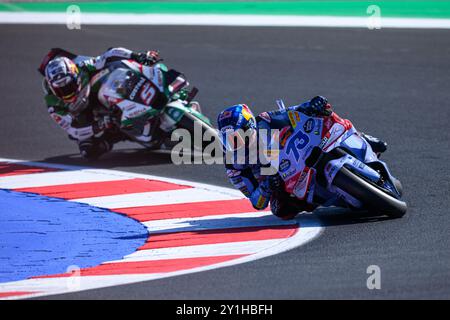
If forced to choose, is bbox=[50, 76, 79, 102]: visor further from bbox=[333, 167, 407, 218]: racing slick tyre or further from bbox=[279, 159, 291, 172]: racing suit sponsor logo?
bbox=[333, 167, 407, 218]: racing slick tyre

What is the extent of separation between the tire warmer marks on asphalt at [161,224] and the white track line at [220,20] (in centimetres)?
915

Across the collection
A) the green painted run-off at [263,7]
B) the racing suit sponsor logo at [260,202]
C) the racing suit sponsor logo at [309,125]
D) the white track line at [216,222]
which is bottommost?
the white track line at [216,222]

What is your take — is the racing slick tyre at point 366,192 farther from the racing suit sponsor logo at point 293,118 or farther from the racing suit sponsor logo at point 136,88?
the racing suit sponsor logo at point 136,88

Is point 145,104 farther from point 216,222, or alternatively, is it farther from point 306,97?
point 306,97

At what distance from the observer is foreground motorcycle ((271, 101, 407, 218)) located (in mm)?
9242

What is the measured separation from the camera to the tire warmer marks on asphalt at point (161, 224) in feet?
26.6

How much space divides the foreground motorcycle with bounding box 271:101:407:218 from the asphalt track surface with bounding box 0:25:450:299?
20 centimetres

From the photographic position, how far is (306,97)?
15.7m

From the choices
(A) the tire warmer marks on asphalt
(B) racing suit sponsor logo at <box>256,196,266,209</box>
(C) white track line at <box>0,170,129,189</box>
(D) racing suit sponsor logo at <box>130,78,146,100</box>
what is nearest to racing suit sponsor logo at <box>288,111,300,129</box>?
(B) racing suit sponsor logo at <box>256,196,266,209</box>

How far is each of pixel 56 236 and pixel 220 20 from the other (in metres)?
13.1

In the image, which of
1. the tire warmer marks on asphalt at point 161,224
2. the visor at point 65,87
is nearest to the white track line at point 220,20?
the visor at point 65,87

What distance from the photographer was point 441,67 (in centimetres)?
1708

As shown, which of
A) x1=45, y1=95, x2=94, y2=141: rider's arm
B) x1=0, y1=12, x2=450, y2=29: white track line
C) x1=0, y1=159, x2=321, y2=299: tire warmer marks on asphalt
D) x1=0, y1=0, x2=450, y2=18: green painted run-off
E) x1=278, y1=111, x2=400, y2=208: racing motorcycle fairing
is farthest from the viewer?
x1=0, y1=0, x2=450, y2=18: green painted run-off
